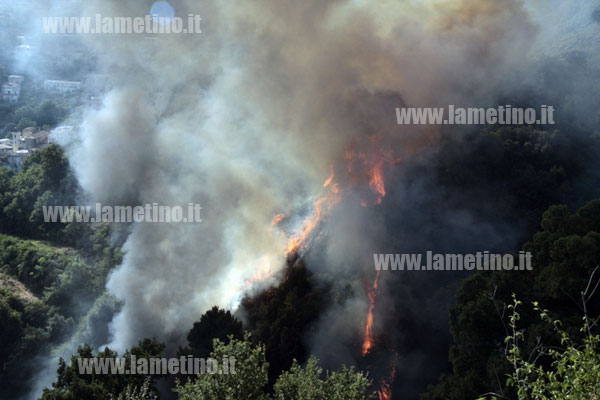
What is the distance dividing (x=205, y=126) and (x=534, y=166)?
2378cm

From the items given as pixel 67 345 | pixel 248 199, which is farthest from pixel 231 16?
pixel 67 345

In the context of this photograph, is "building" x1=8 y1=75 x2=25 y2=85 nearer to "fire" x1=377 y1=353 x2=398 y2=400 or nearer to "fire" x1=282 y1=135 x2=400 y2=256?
"fire" x1=282 y1=135 x2=400 y2=256

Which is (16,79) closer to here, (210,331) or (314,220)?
(314,220)

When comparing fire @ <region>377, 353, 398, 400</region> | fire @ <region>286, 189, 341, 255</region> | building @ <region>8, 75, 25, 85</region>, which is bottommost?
fire @ <region>377, 353, 398, 400</region>

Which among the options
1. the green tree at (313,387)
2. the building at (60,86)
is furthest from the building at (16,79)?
the green tree at (313,387)

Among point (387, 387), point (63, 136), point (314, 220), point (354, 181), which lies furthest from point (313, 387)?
point (63, 136)

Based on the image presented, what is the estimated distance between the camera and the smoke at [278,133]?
3102cm

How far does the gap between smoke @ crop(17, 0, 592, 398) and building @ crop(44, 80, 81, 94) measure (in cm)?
2980

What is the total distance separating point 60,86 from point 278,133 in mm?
47839

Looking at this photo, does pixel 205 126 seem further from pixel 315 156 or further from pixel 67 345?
pixel 67 345

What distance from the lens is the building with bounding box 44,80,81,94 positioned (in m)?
69.9

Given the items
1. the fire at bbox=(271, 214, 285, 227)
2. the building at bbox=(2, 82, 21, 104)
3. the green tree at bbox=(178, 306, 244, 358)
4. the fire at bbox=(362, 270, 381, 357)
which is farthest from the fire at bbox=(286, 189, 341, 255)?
the building at bbox=(2, 82, 21, 104)

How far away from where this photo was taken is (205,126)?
42.6 meters

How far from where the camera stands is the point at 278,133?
3691cm
